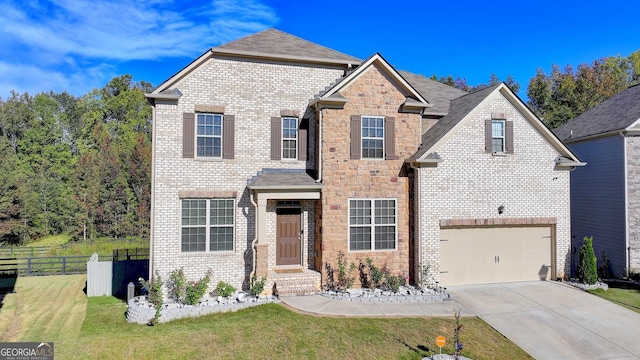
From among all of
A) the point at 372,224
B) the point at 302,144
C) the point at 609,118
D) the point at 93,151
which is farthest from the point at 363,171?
the point at 93,151

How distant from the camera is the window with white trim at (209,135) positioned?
13055mm

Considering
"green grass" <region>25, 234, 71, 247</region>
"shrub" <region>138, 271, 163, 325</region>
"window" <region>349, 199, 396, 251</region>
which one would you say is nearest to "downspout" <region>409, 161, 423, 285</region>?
"window" <region>349, 199, 396, 251</region>

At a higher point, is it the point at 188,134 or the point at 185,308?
the point at 188,134

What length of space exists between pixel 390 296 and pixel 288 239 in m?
4.07

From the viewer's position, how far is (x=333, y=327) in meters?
9.91

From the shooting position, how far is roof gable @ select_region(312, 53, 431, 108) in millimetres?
13084

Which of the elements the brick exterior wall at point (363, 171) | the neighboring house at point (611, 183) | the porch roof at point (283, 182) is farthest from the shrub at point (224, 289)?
the neighboring house at point (611, 183)

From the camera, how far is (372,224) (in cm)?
1348

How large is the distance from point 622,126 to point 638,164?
1.68 m

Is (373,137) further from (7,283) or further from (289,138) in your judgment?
(7,283)

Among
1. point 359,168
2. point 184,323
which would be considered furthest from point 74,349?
point 359,168

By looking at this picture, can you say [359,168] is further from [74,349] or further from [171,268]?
[74,349]

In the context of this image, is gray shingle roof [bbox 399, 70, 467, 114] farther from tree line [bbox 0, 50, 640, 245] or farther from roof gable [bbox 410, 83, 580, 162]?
tree line [bbox 0, 50, 640, 245]

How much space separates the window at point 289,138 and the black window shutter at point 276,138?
181 mm
